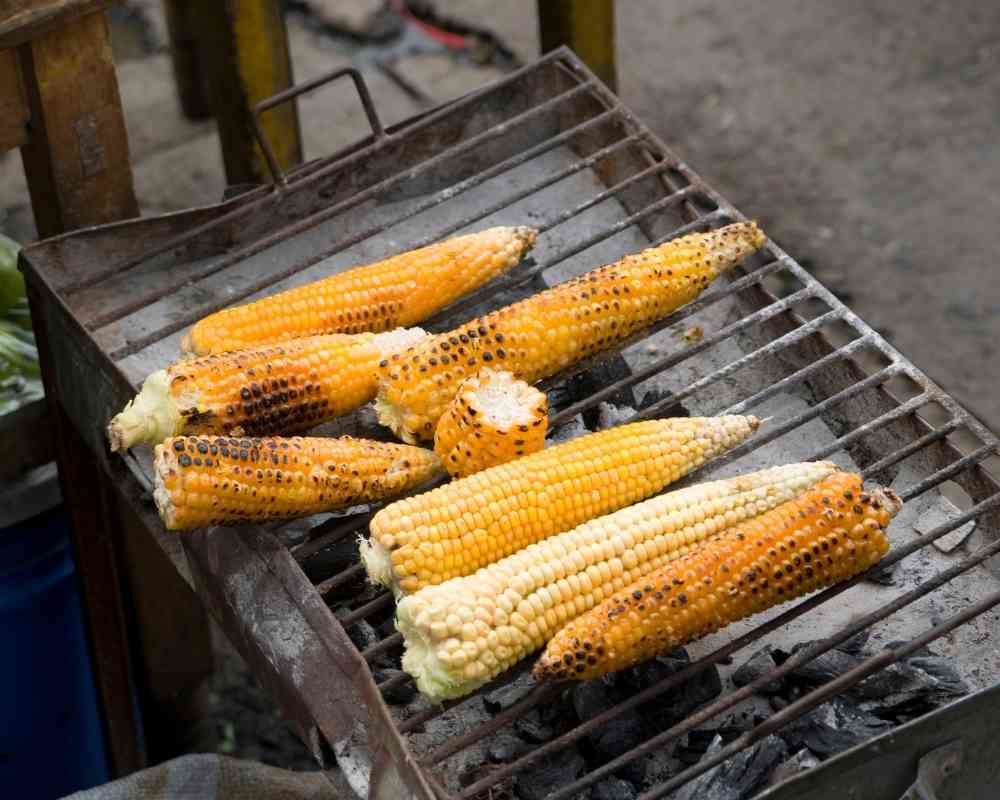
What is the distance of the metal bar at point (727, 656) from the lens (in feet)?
8.11

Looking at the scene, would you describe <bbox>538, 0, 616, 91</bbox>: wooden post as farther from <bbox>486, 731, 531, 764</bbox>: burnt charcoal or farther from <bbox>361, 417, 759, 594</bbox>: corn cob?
<bbox>486, 731, 531, 764</bbox>: burnt charcoal

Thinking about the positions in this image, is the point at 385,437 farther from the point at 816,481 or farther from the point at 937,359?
the point at 937,359

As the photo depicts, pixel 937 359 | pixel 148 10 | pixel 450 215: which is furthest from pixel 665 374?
pixel 148 10

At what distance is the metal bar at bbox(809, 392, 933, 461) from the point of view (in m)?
2.91

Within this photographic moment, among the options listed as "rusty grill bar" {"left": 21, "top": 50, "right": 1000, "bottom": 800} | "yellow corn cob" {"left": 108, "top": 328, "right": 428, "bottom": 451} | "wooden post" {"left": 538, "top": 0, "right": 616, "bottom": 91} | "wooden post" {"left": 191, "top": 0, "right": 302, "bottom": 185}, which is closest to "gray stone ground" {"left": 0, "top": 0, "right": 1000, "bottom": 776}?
"wooden post" {"left": 191, "top": 0, "right": 302, "bottom": 185}

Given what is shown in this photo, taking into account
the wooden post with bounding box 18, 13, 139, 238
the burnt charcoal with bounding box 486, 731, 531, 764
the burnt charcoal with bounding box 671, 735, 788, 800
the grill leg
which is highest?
the grill leg

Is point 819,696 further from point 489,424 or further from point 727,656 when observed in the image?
point 489,424

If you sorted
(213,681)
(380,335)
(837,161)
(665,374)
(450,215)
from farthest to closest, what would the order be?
(837,161), (213,681), (450,215), (665,374), (380,335)

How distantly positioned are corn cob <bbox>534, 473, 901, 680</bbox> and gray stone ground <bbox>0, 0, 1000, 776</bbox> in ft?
10.6

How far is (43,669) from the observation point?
3896mm

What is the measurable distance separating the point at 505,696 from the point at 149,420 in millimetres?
831

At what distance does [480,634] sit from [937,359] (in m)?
3.84

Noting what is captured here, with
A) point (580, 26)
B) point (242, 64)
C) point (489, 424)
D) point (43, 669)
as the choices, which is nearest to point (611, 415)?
point (489, 424)

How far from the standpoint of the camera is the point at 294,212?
12.0ft
